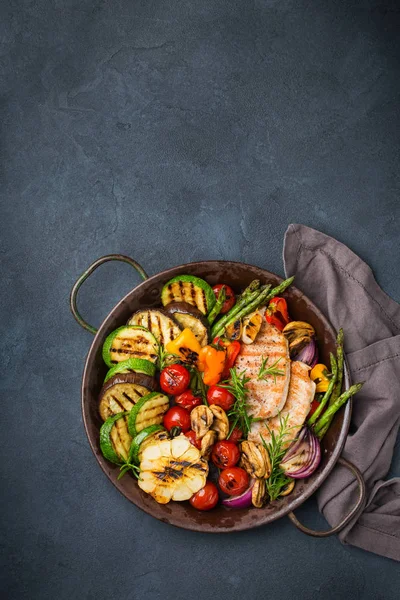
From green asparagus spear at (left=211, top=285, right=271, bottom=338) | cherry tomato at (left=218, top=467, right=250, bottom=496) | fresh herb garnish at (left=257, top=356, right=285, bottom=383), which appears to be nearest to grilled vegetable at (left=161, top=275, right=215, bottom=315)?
green asparagus spear at (left=211, top=285, right=271, bottom=338)

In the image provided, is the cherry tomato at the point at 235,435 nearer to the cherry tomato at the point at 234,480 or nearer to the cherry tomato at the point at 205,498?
the cherry tomato at the point at 234,480

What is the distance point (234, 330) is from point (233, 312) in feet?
0.44

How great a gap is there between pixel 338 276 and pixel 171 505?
1874 mm

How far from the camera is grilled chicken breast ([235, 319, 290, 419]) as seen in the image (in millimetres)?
4359

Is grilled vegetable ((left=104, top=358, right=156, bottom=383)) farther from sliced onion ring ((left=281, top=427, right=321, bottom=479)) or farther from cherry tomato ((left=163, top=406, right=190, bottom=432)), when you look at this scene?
sliced onion ring ((left=281, top=427, right=321, bottom=479))

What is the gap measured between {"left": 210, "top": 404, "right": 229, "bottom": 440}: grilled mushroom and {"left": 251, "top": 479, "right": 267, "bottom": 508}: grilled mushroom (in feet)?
1.12

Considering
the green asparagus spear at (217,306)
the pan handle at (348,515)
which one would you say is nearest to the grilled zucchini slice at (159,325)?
the green asparagus spear at (217,306)

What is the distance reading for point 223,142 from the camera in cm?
509

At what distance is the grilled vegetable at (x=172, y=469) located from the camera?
13.9ft

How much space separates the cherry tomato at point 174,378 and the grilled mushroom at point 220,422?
0.23 metres

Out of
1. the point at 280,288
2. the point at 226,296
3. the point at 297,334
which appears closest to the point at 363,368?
the point at 297,334

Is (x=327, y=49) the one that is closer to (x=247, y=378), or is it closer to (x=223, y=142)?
(x=223, y=142)

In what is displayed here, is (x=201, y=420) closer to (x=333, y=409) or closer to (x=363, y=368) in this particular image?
(x=333, y=409)

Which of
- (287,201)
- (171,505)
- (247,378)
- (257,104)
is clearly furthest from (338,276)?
(171,505)
